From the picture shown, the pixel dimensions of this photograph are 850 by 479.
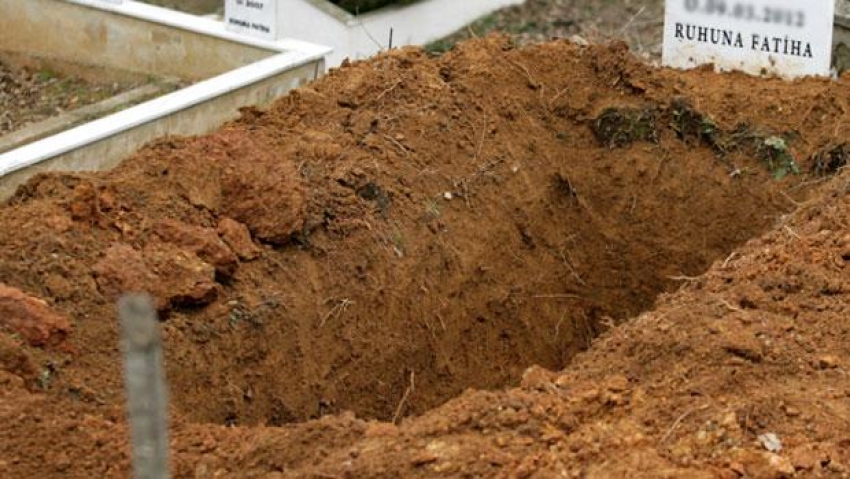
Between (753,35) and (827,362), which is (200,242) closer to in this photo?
(827,362)

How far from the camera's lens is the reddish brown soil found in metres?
4.27

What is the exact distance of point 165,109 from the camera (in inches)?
295

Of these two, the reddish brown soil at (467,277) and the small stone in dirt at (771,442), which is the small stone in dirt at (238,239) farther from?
the small stone in dirt at (771,442)

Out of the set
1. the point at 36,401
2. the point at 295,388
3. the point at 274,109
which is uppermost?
the point at 274,109

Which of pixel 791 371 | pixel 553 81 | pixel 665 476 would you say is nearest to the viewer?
pixel 665 476

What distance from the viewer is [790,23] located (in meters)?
7.93

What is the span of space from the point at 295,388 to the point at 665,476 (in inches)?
81.9

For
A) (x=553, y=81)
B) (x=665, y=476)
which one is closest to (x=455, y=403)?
(x=665, y=476)

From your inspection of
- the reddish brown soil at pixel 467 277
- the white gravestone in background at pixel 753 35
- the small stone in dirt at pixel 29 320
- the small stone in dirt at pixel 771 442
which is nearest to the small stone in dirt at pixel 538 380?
the reddish brown soil at pixel 467 277

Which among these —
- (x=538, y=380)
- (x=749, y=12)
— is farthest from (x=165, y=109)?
(x=538, y=380)

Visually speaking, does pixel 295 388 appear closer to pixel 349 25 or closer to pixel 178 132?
pixel 178 132

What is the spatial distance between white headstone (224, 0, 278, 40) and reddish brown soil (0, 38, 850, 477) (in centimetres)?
136

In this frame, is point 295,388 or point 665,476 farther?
point 295,388

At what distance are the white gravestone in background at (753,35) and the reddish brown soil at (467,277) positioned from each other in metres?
0.26
